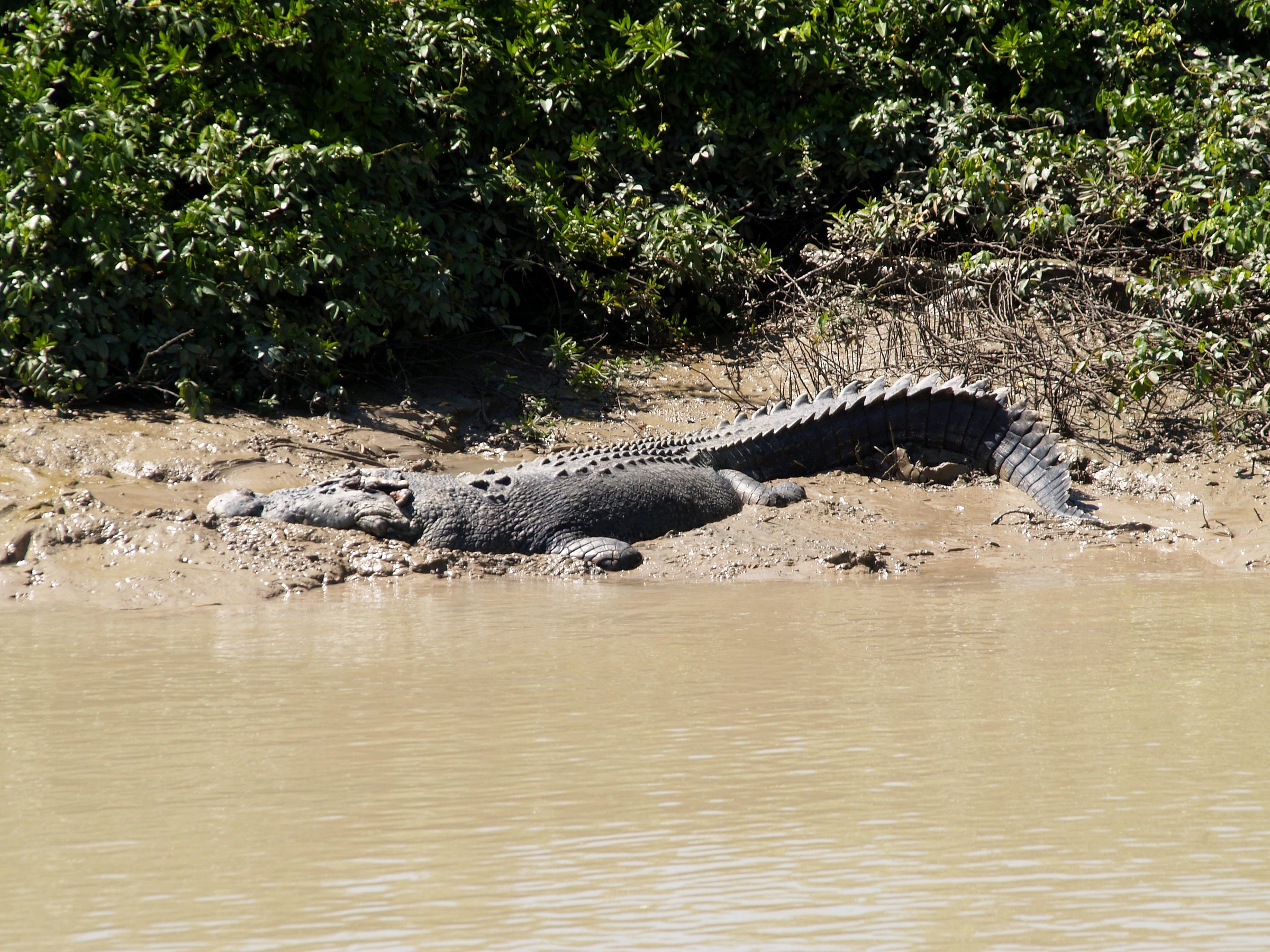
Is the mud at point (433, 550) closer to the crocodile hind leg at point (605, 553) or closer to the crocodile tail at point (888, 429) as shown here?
the crocodile hind leg at point (605, 553)

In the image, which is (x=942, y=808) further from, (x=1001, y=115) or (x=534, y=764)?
(x=1001, y=115)

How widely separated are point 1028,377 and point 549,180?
4.11 metres

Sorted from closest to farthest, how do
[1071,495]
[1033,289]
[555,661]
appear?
[555,661] < [1071,495] < [1033,289]

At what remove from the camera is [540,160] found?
9586 millimetres

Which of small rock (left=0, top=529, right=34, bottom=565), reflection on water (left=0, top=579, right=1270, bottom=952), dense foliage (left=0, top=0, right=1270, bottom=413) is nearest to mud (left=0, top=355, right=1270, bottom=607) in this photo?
small rock (left=0, top=529, right=34, bottom=565)

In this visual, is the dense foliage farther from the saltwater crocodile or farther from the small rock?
the small rock

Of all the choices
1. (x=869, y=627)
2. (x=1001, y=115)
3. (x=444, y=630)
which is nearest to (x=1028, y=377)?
(x=1001, y=115)

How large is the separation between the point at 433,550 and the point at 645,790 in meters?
4.03

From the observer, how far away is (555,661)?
3.79 metres

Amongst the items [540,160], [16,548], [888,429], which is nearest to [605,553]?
[888,429]

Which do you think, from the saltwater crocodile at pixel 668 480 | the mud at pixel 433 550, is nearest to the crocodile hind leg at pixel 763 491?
the saltwater crocodile at pixel 668 480

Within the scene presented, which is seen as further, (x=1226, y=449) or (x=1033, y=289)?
(x=1033, y=289)

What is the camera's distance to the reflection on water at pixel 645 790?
182 centimetres

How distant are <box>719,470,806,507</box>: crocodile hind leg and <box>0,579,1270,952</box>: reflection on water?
291 centimetres
